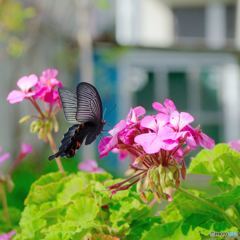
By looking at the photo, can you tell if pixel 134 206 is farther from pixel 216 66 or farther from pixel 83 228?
pixel 216 66

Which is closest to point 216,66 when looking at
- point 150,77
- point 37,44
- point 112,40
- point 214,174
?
point 150,77

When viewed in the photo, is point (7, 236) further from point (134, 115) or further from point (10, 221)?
point (134, 115)

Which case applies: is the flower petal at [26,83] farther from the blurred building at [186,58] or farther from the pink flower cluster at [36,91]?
the blurred building at [186,58]

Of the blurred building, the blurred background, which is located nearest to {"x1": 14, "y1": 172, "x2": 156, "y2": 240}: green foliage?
the blurred background

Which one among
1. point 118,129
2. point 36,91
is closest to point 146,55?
point 36,91

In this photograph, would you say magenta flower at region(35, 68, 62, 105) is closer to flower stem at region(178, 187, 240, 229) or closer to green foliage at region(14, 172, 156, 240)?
green foliage at region(14, 172, 156, 240)

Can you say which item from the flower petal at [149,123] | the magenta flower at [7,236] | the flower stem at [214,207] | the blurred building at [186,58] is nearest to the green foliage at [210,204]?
the flower stem at [214,207]
